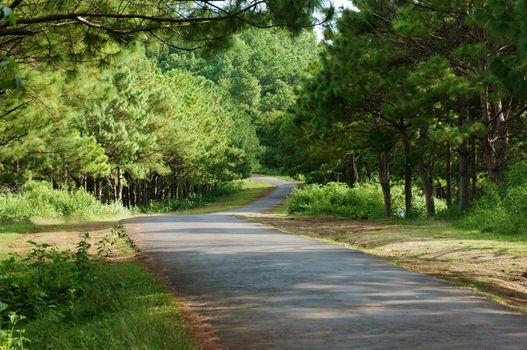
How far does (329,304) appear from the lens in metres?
7.77

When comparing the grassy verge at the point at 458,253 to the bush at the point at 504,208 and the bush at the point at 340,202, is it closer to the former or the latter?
the bush at the point at 504,208

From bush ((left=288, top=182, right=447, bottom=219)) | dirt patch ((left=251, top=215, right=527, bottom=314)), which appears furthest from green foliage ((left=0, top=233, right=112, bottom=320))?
bush ((left=288, top=182, right=447, bottom=219))

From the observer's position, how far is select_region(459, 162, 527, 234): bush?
16.6 m

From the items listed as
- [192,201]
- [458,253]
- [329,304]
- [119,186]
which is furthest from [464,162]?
[192,201]

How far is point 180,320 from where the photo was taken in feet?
22.9

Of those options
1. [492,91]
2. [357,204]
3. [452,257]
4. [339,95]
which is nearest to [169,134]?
[357,204]

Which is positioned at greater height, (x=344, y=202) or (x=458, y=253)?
(x=344, y=202)

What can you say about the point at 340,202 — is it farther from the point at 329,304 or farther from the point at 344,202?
the point at 329,304

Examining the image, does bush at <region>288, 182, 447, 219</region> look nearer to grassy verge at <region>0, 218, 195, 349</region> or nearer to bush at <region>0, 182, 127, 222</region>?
bush at <region>0, 182, 127, 222</region>

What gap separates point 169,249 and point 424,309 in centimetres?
853

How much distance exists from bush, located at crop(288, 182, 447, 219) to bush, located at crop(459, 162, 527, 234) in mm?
7089

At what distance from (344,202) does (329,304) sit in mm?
24260

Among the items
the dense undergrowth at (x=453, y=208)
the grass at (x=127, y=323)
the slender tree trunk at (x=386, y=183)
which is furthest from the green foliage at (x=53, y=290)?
the slender tree trunk at (x=386, y=183)

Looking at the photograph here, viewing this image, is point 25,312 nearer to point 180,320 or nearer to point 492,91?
point 180,320
